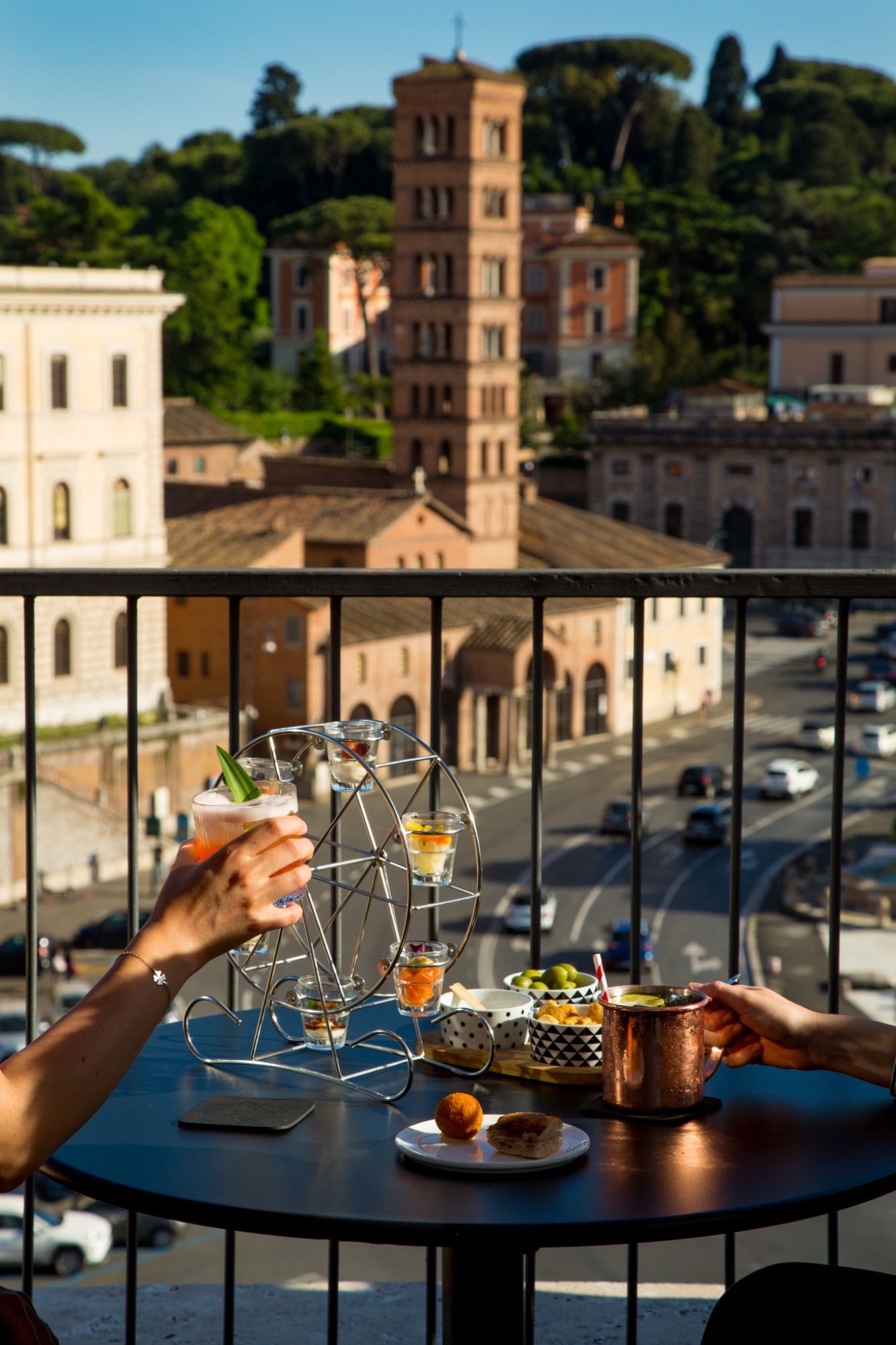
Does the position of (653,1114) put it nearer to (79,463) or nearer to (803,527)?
(79,463)

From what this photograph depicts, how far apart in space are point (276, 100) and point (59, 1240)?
58.9m

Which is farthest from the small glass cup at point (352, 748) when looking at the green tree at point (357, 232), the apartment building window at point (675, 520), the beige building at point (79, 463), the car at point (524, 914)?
the green tree at point (357, 232)

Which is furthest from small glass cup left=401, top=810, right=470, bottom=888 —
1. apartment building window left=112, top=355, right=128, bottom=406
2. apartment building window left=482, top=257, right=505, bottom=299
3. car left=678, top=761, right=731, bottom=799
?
apartment building window left=482, top=257, right=505, bottom=299

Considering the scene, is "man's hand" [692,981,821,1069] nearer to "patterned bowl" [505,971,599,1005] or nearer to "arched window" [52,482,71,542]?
"patterned bowl" [505,971,599,1005]

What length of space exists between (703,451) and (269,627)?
1854 cm

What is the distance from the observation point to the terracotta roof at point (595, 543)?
3519 centimetres

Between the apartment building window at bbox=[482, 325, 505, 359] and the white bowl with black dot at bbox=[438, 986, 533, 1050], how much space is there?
34707mm

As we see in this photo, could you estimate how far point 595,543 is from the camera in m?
35.4

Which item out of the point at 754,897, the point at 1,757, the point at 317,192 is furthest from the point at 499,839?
the point at 317,192

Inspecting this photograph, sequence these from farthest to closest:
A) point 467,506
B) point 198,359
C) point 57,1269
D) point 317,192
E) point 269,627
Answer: point 317,192, point 198,359, point 467,506, point 269,627, point 57,1269

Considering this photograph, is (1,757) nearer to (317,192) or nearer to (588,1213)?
(588,1213)

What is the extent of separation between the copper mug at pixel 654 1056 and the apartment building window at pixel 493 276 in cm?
3485

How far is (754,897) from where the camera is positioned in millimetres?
23062

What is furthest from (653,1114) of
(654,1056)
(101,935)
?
(101,935)
